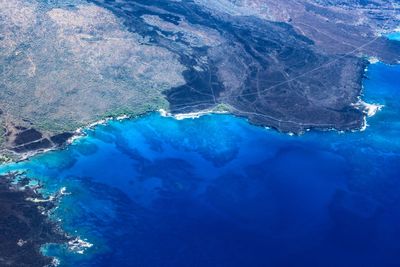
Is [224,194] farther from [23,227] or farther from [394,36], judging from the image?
[394,36]

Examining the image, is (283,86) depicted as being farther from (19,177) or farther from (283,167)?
(19,177)

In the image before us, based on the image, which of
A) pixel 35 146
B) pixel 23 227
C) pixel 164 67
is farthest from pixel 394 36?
pixel 23 227

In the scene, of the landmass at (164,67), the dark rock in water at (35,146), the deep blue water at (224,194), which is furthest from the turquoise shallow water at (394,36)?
the dark rock in water at (35,146)

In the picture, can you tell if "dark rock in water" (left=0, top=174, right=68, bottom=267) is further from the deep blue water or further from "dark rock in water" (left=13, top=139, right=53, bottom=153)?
"dark rock in water" (left=13, top=139, right=53, bottom=153)

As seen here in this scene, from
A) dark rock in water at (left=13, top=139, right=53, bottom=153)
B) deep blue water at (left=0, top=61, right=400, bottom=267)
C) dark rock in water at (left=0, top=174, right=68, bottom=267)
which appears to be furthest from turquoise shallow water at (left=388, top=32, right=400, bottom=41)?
dark rock in water at (left=0, top=174, right=68, bottom=267)

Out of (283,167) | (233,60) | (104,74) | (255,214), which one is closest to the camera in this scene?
(255,214)

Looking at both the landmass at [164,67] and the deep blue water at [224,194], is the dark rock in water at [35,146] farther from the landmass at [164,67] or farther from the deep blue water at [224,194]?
the deep blue water at [224,194]

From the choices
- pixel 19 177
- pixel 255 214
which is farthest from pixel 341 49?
pixel 19 177
